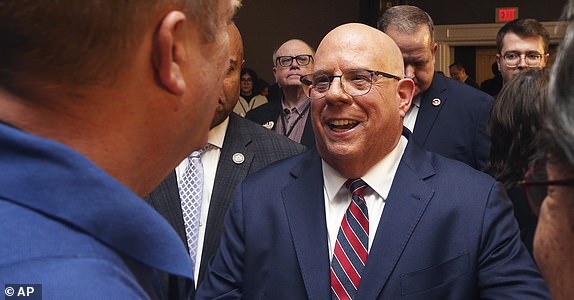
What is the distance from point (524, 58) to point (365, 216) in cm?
238

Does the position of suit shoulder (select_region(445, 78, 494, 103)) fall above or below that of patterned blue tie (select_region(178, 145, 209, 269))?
above

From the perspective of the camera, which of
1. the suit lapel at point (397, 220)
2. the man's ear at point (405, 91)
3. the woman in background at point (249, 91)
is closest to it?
the suit lapel at point (397, 220)

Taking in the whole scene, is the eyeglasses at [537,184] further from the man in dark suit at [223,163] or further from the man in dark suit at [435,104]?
the man in dark suit at [435,104]

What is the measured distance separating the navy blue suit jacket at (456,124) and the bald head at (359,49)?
1237mm

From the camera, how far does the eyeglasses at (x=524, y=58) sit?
4078 mm

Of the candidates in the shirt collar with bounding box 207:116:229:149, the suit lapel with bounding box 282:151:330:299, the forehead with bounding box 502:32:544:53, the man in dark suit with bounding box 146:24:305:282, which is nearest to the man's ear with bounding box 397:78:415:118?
the suit lapel with bounding box 282:151:330:299

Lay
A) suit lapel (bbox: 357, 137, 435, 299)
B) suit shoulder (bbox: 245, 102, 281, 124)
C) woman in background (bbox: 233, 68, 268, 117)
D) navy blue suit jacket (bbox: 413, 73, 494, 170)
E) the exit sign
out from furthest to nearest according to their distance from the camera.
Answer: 1. the exit sign
2. woman in background (bbox: 233, 68, 268, 117)
3. suit shoulder (bbox: 245, 102, 281, 124)
4. navy blue suit jacket (bbox: 413, 73, 494, 170)
5. suit lapel (bbox: 357, 137, 435, 299)

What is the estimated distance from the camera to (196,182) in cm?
270

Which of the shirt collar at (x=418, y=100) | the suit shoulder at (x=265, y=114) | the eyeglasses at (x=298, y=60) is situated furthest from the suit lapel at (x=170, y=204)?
the eyeglasses at (x=298, y=60)

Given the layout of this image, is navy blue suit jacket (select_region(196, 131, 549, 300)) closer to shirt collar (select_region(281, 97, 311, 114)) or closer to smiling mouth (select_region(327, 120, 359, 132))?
smiling mouth (select_region(327, 120, 359, 132))

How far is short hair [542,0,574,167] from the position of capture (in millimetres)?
908

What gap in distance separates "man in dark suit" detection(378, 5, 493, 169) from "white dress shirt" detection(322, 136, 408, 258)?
4.27ft

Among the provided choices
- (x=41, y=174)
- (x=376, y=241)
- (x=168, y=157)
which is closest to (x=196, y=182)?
(x=376, y=241)

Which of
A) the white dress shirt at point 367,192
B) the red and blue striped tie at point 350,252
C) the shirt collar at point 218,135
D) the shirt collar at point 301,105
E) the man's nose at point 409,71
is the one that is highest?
the man's nose at point 409,71
